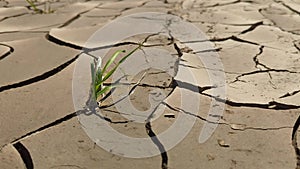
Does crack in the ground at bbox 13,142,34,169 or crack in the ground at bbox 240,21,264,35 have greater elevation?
crack in the ground at bbox 13,142,34,169

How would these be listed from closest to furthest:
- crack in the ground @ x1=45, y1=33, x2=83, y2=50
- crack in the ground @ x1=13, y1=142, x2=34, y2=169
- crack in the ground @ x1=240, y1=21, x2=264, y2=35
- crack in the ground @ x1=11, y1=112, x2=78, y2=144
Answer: crack in the ground @ x1=13, y1=142, x2=34, y2=169 < crack in the ground @ x1=11, y1=112, x2=78, y2=144 < crack in the ground @ x1=45, y1=33, x2=83, y2=50 < crack in the ground @ x1=240, y1=21, x2=264, y2=35

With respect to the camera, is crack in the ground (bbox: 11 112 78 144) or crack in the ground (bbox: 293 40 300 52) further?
crack in the ground (bbox: 293 40 300 52)

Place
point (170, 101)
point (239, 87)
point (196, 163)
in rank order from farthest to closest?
point (239, 87) < point (170, 101) < point (196, 163)

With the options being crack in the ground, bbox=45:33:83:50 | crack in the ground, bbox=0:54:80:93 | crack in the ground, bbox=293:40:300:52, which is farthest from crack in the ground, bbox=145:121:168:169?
crack in the ground, bbox=293:40:300:52

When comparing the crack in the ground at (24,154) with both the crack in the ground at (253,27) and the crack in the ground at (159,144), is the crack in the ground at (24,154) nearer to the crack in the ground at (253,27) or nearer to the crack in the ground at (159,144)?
the crack in the ground at (159,144)

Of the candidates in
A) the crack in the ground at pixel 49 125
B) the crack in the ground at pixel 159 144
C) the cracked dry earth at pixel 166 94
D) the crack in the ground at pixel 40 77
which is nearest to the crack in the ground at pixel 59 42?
the cracked dry earth at pixel 166 94

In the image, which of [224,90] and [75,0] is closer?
[224,90]

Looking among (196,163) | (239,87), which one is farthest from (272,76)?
(196,163)

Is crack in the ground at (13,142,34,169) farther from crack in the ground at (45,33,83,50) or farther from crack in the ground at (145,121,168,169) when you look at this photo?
crack in the ground at (45,33,83,50)

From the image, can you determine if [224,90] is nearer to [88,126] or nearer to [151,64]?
[151,64]
